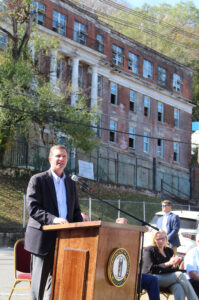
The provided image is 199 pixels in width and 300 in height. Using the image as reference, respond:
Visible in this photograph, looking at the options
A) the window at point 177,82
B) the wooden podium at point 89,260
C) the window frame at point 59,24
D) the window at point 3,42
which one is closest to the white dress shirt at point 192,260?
the wooden podium at point 89,260

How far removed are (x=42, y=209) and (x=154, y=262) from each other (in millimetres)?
3669

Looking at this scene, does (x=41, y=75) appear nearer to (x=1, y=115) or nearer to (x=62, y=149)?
(x=1, y=115)

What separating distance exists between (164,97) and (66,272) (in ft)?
157

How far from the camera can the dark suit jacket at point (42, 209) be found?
5641 millimetres

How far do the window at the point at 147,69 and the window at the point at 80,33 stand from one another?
8660 millimetres

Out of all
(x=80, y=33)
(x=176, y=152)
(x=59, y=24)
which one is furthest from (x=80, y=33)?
(x=176, y=152)

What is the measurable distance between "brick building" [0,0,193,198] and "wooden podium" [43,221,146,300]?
3181cm

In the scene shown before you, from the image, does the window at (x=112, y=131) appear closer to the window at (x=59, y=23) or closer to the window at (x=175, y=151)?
the window at (x=175, y=151)

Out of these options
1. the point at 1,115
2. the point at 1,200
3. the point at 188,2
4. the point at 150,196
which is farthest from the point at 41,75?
the point at 188,2

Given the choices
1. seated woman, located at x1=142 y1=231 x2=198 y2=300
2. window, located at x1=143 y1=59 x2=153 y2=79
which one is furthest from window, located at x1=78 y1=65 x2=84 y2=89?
seated woman, located at x1=142 y1=231 x2=198 y2=300

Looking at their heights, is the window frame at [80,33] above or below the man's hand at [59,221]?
above

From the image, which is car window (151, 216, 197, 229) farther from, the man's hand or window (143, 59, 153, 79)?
window (143, 59, 153, 79)

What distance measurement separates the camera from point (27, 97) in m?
27.5

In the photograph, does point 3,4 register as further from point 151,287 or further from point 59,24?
point 151,287
